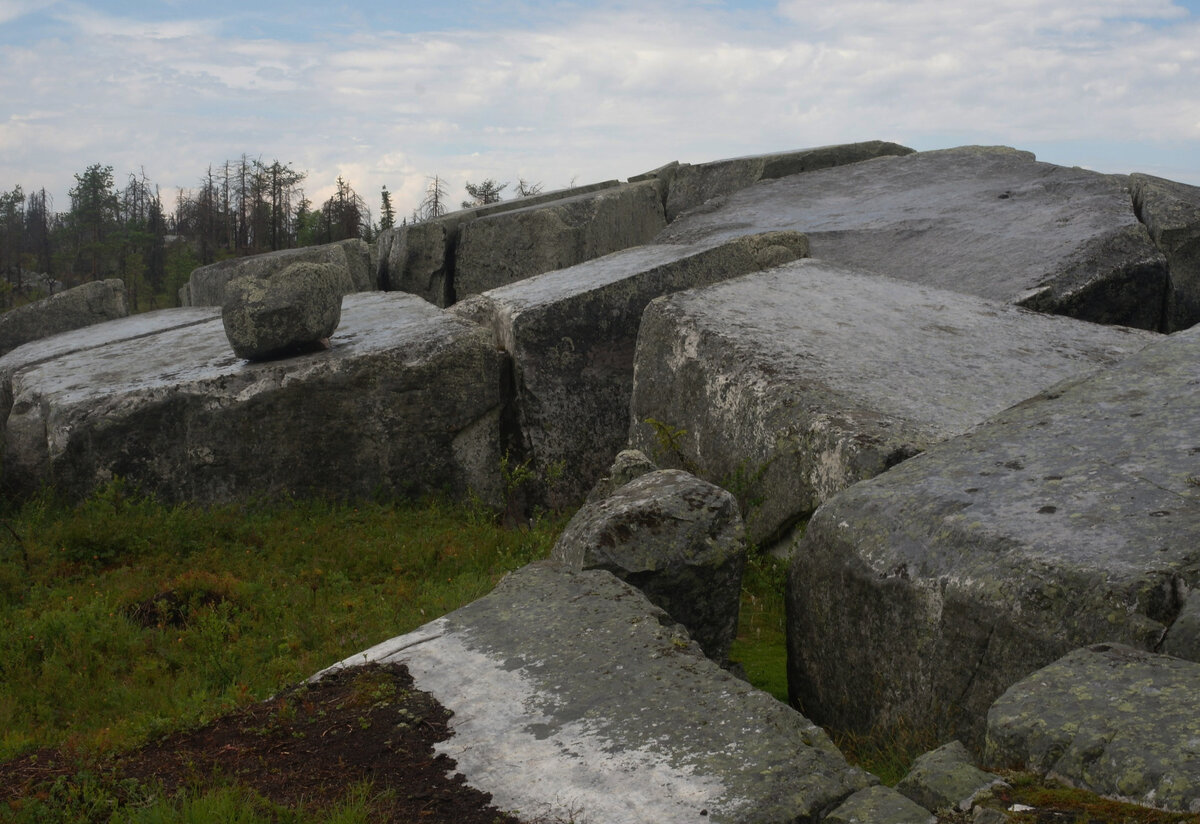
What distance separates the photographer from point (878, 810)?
3.17 meters

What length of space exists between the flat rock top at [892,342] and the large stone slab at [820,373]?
0.05 feet

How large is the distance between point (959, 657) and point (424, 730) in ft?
6.59

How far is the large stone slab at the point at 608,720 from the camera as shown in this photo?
338cm

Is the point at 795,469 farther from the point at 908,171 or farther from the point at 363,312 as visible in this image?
the point at 908,171

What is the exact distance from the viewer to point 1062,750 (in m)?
3.07

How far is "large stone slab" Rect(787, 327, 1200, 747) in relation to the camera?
3.76 m

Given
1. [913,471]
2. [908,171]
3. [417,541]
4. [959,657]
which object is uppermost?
[908,171]

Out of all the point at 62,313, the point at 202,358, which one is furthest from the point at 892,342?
the point at 62,313

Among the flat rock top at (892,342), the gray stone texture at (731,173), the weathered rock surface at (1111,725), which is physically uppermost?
the gray stone texture at (731,173)

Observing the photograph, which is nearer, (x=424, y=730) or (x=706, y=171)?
(x=424, y=730)

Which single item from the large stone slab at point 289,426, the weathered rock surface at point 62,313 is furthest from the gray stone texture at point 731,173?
the weathered rock surface at point 62,313

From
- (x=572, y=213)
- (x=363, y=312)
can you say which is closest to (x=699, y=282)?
(x=363, y=312)

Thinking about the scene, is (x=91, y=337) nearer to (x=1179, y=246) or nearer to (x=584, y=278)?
(x=584, y=278)

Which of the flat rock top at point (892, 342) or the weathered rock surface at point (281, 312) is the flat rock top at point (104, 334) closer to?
the weathered rock surface at point (281, 312)
